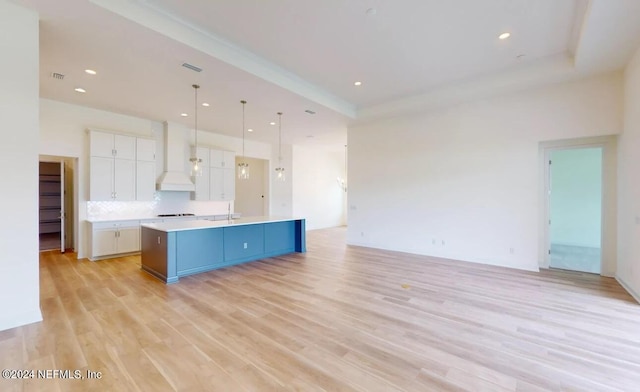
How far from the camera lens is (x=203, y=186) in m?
7.65

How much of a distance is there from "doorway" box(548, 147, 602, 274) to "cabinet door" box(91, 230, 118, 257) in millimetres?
10353

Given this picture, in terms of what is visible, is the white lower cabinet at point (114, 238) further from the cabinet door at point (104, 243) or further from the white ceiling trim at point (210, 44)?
the white ceiling trim at point (210, 44)

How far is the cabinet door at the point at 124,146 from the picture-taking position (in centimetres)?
606

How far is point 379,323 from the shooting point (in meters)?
2.89

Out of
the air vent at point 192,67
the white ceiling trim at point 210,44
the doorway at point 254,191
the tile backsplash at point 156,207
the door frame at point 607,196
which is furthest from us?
the doorway at point 254,191

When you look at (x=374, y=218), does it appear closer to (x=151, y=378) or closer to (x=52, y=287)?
(x=151, y=378)

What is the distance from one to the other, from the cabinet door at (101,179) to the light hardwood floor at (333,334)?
1.92 meters

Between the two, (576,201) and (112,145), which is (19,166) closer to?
(112,145)

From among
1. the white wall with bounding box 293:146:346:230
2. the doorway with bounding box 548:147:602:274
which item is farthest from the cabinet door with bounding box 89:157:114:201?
the doorway with bounding box 548:147:602:274

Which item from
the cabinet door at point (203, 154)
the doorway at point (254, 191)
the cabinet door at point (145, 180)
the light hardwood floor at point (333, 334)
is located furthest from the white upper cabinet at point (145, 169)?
the doorway at point (254, 191)

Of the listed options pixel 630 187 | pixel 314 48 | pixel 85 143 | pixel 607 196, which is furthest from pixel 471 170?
pixel 85 143

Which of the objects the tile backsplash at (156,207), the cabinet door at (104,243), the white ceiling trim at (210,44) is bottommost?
the cabinet door at (104,243)

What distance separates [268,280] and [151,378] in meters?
2.36

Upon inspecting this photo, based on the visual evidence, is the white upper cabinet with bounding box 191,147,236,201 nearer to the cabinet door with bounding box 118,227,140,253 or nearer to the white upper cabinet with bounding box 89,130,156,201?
the white upper cabinet with bounding box 89,130,156,201
